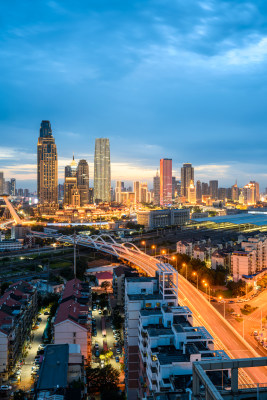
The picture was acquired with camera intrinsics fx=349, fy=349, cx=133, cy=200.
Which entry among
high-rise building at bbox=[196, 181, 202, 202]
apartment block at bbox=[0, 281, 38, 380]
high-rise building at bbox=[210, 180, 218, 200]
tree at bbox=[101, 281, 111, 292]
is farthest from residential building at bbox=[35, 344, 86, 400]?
high-rise building at bbox=[210, 180, 218, 200]

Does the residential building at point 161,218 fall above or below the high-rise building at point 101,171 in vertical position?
below

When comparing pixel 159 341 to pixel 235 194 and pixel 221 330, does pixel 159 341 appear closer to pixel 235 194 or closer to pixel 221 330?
pixel 221 330

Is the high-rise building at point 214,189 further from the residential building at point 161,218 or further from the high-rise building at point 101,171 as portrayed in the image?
the residential building at point 161,218

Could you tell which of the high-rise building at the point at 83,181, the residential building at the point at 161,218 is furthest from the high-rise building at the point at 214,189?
the residential building at the point at 161,218

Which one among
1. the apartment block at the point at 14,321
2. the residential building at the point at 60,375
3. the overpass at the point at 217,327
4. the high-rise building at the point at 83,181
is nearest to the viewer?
the residential building at the point at 60,375

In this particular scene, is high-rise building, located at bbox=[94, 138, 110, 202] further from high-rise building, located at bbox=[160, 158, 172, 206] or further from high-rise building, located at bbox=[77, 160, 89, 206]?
high-rise building, located at bbox=[160, 158, 172, 206]

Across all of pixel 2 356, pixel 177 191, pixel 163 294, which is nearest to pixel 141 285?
pixel 163 294

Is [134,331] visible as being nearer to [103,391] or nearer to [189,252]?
[103,391]
